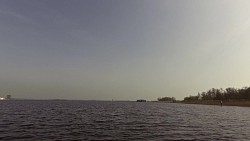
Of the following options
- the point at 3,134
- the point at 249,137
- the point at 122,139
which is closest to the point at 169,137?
the point at 122,139

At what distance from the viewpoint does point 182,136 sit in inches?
1499

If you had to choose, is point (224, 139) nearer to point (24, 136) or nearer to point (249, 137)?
point (249, 137)

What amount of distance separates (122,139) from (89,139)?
14.2 ft

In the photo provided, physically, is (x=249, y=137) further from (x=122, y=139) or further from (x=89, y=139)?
(x=89, y=139)

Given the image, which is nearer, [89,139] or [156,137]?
[89,139]

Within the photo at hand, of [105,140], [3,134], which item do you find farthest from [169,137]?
[3,134]

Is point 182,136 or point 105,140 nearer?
point 105,140

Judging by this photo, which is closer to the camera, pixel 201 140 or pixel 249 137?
pixel 201 140

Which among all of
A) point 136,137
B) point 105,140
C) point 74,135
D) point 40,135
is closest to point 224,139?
point 136,137

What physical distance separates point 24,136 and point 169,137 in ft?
65.1

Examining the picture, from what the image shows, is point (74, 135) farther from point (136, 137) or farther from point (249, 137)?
point (249, 137)

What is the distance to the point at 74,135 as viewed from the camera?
37.2 m

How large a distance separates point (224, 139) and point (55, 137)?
23.1 meters

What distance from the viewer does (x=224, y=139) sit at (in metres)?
36.6
